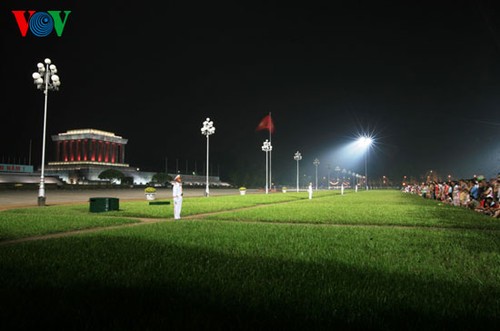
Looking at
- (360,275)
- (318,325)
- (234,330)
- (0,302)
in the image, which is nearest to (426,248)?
(360,275)

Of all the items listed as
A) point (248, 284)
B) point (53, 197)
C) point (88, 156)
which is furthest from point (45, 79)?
point (88, 156)

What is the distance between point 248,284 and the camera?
569 cm

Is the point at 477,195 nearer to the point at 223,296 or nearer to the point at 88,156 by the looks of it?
the point at 223,296

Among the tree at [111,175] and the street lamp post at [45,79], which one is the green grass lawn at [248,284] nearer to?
the street lamp post at [45,79]

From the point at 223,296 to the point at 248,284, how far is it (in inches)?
26.3

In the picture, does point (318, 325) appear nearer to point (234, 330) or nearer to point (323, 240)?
point (234, 330)

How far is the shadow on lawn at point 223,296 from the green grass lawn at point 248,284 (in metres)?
0.01

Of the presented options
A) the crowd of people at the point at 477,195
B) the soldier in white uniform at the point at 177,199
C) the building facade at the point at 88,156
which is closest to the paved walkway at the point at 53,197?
the soldier in white uniform at the point at 177,199

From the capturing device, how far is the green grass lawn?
4273mm

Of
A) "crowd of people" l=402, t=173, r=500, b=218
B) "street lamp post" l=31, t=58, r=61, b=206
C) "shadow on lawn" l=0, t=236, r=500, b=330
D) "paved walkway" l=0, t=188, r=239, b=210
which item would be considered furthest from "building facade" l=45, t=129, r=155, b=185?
"shadow on lawn" l=0, t=236, r=500, b=330

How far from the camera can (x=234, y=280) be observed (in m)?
5.91

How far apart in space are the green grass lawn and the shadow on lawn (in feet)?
0.05

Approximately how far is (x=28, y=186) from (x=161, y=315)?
69158mm

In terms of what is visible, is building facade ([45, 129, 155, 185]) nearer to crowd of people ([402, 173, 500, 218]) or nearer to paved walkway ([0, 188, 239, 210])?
paved walkway ([0, 188, 239, 210])
